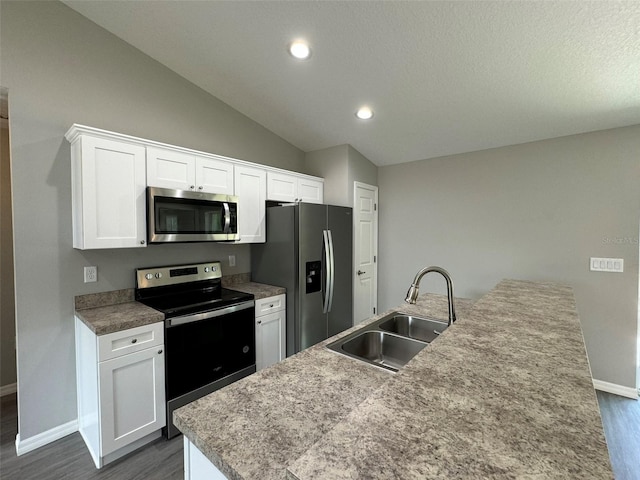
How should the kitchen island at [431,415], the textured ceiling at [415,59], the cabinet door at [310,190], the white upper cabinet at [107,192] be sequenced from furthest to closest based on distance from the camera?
the cabinet door at [310,190]
the white upper cabinet at [107,192]
the textured ceiling at [415,59]
the kitchen island at [431,415]

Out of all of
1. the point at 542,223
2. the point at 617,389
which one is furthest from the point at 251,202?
the point at 617,389

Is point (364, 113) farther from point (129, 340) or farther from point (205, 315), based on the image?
point (129, 340)

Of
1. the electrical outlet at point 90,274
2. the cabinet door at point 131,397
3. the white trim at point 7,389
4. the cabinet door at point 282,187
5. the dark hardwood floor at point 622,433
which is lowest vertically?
the dark hardwood floor at point 622,433

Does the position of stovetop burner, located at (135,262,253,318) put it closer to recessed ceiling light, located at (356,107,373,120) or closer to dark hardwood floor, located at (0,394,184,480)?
dark hardwood floor, located at (0,394,184,480)

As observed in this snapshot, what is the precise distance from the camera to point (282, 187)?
315 cm

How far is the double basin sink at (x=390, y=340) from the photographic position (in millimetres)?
1524

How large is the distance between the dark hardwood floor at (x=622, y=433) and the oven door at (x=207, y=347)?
97.7 inches

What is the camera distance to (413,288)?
4.66ft

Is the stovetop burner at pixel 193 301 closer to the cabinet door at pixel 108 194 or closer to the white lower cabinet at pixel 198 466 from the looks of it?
the cabinet door at pixel 108 194

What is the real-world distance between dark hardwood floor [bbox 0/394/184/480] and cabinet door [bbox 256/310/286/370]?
85 centimetres

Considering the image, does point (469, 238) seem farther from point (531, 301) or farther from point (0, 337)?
point (0, 337)

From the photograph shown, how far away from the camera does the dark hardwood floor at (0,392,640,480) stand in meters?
1.78

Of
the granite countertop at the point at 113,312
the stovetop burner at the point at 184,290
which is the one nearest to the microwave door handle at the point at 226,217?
the stovetop burner at the point at 184,290

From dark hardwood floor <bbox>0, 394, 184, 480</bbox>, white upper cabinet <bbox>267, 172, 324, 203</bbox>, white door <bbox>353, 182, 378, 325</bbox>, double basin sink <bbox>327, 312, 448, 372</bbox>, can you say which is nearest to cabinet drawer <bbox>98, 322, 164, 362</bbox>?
dark hardwood floor <bbox>0, 394, 184, 480</bbox>
